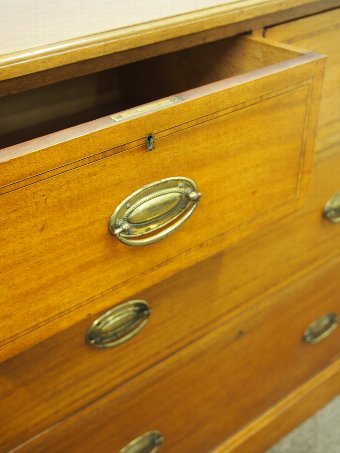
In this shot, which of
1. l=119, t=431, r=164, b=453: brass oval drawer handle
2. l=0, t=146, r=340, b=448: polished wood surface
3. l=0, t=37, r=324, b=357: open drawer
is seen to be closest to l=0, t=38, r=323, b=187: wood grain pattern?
l=0, t=37, r=324, b=357: open drawer

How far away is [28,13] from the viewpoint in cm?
52

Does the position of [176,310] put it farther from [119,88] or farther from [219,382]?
[119,88]

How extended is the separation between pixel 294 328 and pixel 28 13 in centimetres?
63

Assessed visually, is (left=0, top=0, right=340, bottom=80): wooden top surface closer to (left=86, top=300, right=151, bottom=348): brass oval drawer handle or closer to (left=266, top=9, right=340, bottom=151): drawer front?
(left=266, top=9, right=340, bottom=151): drawer front

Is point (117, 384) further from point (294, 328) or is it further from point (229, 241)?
point (294, 328)

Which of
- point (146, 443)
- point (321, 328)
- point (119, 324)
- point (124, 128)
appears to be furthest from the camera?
point (321, 328)

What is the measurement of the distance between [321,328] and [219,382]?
0.84 feet

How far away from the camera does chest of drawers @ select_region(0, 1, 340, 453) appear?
15.6 inches

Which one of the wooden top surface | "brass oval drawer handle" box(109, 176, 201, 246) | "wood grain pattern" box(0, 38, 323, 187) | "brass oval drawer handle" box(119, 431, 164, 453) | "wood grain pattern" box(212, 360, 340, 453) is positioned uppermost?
the wooden top surface

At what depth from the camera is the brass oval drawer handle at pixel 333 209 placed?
2.49ft

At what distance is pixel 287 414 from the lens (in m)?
0.96

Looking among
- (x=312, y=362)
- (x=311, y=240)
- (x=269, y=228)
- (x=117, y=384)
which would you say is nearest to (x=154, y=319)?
(x=117, y=384)

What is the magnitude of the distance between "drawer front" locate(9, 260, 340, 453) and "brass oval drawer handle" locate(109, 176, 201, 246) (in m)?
0.27

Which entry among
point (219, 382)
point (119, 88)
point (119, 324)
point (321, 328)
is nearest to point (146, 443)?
point (219, 382)
